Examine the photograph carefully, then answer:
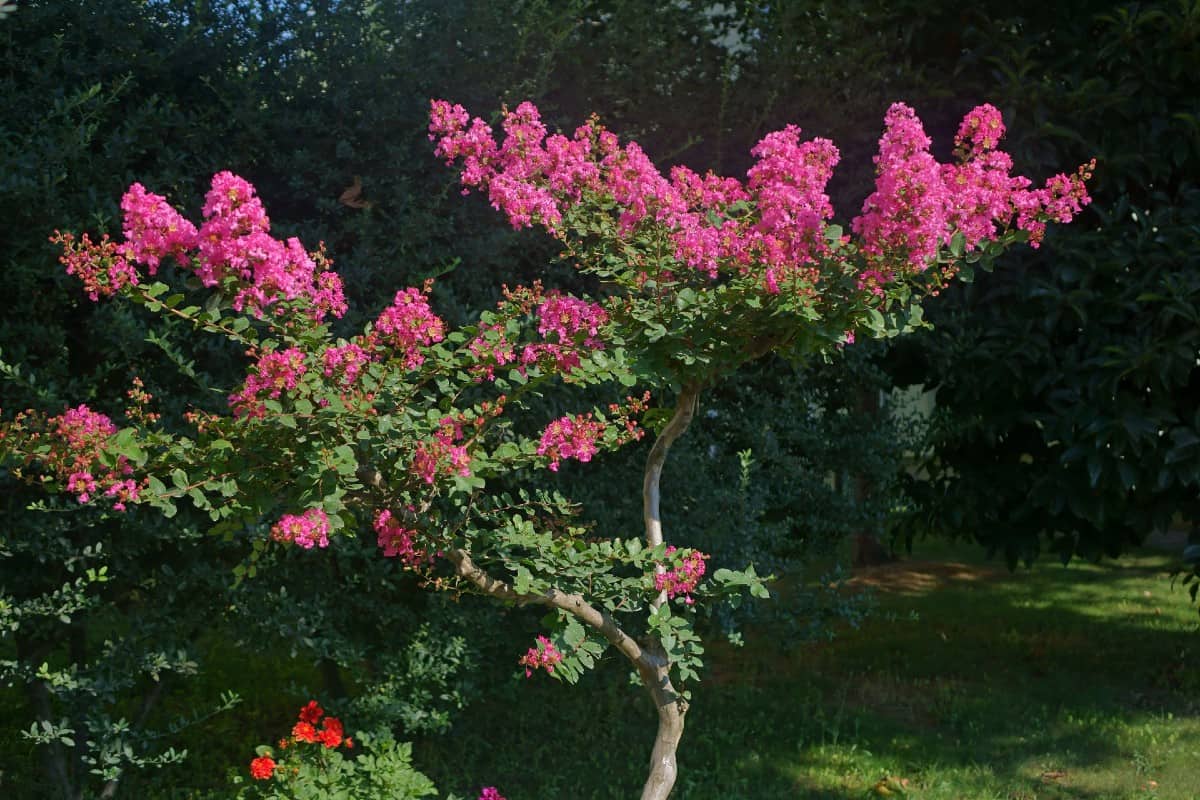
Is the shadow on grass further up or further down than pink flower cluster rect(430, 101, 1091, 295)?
further down

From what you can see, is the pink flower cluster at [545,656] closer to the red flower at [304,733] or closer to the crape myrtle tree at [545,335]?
the crape myrtle tree at [545,335]

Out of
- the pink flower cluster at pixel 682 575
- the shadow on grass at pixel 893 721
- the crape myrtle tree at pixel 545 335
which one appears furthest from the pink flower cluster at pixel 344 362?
the shadow on grass at pixel 893 721

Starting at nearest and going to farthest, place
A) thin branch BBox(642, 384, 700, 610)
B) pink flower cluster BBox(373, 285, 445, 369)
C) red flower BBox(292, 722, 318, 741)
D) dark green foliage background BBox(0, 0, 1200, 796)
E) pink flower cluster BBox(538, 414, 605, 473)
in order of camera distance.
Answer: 1. pink flower cluster BBox(373, 285, 445, 369)
2. pink flower cluster BBox(538, 414, 605, 473)
3. thin branch BBox(642, 384, 700, 610)
4. red flower BBox(292, 722, 318, 741)
5. dark green foliage background BBox(0, 0, 1200, 796)

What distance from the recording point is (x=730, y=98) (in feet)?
20.3

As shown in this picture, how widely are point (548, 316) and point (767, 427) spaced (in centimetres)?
246

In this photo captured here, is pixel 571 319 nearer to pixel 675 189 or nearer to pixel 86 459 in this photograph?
pixel 675 189

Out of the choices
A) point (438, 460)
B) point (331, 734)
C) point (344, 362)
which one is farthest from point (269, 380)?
point (331, 734)

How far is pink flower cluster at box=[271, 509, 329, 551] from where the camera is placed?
2.89 m

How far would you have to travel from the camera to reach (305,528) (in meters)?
2.91

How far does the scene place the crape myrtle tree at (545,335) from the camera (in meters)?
2.97

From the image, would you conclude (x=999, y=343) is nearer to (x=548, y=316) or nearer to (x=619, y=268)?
(x=619, y=268)

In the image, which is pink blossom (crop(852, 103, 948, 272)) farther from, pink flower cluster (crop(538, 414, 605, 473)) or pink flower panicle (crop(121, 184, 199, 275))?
pink flower panicle (crop(121, 184, 199, 275))

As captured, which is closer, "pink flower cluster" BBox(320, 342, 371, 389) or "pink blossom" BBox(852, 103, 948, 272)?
"pink flower cluster" BBox(320, 342, 371, 389)

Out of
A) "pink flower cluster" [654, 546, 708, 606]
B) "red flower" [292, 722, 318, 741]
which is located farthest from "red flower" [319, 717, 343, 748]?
"pink flower cluster" [654, 546, 708, 606]
